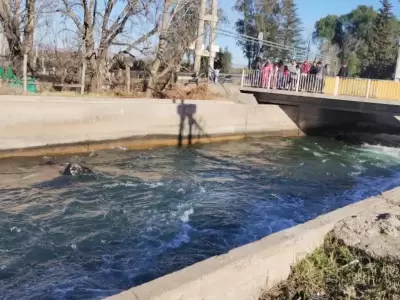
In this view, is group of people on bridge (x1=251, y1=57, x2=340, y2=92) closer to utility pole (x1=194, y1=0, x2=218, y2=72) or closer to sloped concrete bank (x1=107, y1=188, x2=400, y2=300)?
utility pole (x1=194, y1=0, x2=218, y2=72)

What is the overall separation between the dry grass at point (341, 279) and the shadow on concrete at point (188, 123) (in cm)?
1431

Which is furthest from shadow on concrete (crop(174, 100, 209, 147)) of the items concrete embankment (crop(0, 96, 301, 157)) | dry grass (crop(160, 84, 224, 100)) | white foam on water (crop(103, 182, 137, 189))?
white foam on water (crop(103, 182, 137, 189))

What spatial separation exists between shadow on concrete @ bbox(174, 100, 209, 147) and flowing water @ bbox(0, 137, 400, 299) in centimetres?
168

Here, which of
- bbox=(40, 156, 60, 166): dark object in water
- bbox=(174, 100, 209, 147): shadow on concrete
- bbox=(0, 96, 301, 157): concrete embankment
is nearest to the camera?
bbox=(40, 156, 60, 166): dark object in water

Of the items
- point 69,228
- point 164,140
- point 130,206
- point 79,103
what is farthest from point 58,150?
point 69,228

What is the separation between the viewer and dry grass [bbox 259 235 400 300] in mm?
4730

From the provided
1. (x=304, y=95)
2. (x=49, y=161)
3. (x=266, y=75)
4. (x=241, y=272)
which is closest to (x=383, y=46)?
(x=266, y=75)

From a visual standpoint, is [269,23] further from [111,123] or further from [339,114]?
[111,123]

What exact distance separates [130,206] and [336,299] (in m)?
6.05

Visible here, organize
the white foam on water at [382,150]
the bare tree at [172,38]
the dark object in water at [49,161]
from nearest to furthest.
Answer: the dark object in water at [49,161], the white foam on water at [382,150], the bare tree at [172,38]

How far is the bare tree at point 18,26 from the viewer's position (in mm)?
21078

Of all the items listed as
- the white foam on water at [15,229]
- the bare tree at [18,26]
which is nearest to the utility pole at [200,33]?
the bare tree at [18,26]

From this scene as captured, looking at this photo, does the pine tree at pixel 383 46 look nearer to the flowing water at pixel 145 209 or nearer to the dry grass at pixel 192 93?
the dry grass at pixel 192 93

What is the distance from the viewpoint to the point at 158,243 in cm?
783
